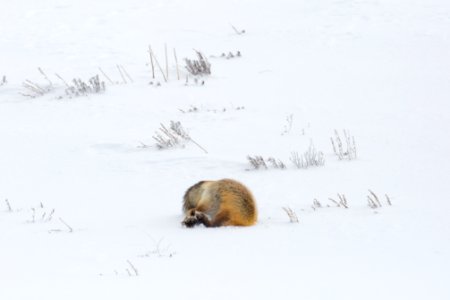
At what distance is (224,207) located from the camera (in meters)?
5.92

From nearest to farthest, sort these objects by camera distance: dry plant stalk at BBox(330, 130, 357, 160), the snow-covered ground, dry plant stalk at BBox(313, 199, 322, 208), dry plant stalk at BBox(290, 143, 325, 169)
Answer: the snow-covered ground < dry plant stalk at BBox(313, 199, 322, 208) < dry plant stalk at BBox(290, 143, 325, 169) < dry plant stalk at BBox(330, 130, 357, 160)

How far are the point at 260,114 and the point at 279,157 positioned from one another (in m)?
1.51

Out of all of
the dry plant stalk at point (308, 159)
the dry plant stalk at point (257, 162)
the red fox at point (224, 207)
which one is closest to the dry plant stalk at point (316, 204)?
the red fox at point (224, 207)

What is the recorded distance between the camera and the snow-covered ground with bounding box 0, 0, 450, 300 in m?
4.94

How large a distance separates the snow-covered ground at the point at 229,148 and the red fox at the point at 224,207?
0.14 m

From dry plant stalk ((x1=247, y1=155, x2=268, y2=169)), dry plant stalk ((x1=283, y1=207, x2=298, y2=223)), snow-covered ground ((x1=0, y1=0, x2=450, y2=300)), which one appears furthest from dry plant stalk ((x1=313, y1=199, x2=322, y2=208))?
dry plant stalk ((x1=247, y1=155, x2=268, y2=169))

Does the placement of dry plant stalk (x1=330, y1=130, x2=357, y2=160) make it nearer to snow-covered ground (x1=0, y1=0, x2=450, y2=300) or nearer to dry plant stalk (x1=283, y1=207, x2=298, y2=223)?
snow-covered ground (x1=0, y1=0, x2=450, y2=300)

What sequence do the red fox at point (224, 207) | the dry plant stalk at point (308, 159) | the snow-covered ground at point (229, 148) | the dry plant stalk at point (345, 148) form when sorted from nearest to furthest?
the snow-covered ground at point (229, 148) → the red fox at point (224, 207) → the dry plant stalk at point (308, 159) → the dry plant stalk at point (345, 148)

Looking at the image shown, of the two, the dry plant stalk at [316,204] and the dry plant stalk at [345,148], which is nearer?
the dry plant stalk at [316,204]

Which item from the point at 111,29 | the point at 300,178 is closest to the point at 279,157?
the point at 300,178

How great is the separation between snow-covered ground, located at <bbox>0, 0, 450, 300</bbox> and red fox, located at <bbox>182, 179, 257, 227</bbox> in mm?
141

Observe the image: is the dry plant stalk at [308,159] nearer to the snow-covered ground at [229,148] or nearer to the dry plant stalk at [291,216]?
the snow-covered ground at [229,148]

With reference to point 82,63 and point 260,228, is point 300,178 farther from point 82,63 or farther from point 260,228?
point 82,63

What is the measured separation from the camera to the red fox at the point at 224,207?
591cm
